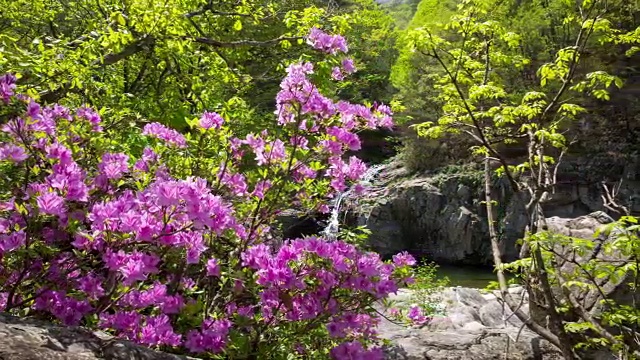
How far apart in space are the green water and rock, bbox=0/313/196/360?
51.9 ft

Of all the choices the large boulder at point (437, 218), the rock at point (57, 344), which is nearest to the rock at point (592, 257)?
the rock at point (57, 344)

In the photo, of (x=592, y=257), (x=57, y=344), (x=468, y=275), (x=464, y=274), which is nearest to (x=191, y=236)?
(x=57, y=344)

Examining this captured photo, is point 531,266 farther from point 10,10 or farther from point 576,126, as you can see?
point 576,126

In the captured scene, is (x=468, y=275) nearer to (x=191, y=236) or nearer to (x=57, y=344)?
(x=191, y=236)

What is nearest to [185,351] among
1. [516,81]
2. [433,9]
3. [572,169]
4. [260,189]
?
[260,189]

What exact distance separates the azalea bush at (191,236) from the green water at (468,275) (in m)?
14.8

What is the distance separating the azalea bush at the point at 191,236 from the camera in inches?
81.0

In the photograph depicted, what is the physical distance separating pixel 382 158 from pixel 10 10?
80.6 feet

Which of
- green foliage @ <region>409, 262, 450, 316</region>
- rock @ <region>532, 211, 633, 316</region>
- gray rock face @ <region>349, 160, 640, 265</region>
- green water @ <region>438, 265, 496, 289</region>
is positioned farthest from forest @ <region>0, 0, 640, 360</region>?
gray rock face @ <region>349, 160, 640, 265</region>

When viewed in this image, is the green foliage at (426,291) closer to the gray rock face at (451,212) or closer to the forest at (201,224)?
the forest at (201,224)

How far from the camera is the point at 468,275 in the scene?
19.0 m

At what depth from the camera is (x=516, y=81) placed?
22.7 m

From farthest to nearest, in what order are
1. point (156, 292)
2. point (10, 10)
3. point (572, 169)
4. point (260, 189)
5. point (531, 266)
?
1. point (572, 169)
2. point (10, 10)
3. point (531, 266)
4. point (260, 189)
5. point (156, 292)

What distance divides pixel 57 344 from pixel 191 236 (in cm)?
68
